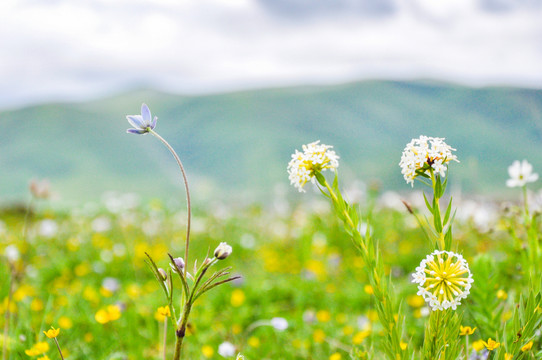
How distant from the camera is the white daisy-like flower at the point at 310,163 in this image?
1.27 metres

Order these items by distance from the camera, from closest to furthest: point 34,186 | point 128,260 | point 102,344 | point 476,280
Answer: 1. point 476,280
2. point 34,186
3. point 102,344
4. point 128,260

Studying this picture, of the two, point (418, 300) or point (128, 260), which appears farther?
point (128, 260)

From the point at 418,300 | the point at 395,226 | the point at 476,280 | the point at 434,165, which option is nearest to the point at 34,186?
the point at 434,165

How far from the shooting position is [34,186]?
2271 millimetres

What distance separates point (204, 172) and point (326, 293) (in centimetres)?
2170

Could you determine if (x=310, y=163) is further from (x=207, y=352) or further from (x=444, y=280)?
(x=207, y=352)

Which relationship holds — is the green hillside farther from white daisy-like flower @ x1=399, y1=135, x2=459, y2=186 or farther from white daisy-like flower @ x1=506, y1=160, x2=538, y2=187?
white daisy-like flower @ x1=399, y1=135, x2=459, y2=186

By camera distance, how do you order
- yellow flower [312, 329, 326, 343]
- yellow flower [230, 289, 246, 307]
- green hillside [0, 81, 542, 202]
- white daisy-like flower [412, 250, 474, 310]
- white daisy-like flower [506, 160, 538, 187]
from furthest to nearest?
green hillside [0, 81, 542, 202], yellow flower [230, 289, 246, 307], yellow flower [312, 329, 326, 343], white daisy-like flower [506, 160, 538, 187], white daisy-like flower [412, 250, 474, 310]

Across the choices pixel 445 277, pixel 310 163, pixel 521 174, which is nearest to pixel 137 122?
pixel 310 163

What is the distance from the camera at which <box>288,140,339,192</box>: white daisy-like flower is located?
1270 mm

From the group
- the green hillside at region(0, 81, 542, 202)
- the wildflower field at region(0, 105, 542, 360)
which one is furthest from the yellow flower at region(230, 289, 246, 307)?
the green hillside at region(0, 81, 542, 202)

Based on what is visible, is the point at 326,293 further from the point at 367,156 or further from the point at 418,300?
the point at 367,156

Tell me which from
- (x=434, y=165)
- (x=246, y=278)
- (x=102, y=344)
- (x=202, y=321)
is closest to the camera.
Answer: (x=434, y=165)

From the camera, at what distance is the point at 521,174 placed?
2.41 metres
